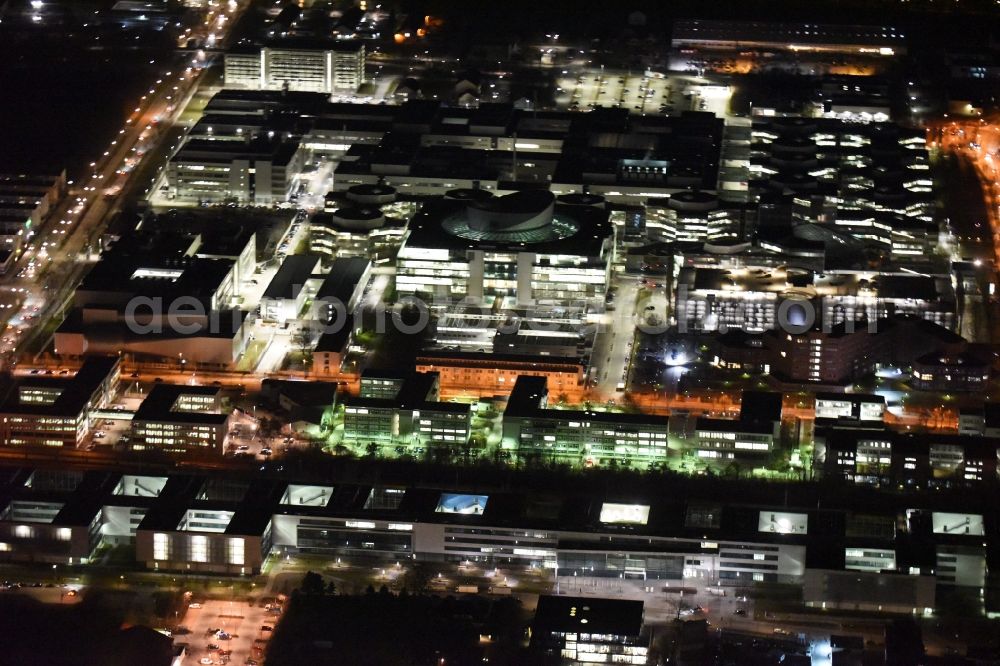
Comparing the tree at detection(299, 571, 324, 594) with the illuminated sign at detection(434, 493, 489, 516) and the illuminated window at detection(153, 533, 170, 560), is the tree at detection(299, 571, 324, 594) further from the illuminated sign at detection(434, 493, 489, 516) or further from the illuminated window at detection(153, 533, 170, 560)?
the illuminated sign at detection(434, 493, 489, 516)

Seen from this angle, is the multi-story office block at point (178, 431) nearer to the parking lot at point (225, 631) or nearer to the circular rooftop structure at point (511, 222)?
the parking lot at point (225, 631)

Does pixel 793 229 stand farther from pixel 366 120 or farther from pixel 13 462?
pixel 13 462

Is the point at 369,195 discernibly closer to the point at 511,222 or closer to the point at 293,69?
the point at 511,222

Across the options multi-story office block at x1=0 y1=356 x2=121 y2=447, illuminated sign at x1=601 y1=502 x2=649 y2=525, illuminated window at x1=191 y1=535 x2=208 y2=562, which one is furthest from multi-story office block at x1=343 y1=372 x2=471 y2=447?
illuminated window at x1=191 y1=535 x2=208 y2=562

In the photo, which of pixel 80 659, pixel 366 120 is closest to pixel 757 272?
pixel 366 120

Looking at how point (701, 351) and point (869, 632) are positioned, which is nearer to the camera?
point (869, 632)
